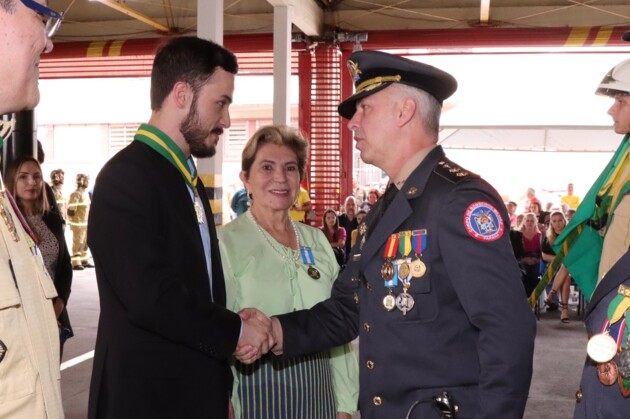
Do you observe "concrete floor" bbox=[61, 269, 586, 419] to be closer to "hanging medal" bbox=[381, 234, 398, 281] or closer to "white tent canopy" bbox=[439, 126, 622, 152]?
"hanging medal" bbox=[381, 234, 398, 281]

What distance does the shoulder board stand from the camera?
71.8 inches

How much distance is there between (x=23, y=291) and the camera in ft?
4.30

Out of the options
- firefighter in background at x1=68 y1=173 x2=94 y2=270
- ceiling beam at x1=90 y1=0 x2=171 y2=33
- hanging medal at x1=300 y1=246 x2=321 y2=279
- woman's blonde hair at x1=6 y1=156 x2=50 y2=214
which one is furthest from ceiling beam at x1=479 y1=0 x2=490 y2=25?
hanging medal at x1=300 y1=246 x2=321 y2=279

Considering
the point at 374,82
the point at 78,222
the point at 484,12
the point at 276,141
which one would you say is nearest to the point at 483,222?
the point at 374,82

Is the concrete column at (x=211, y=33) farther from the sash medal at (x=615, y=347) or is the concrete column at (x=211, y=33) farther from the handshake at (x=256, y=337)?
the sash medal at (x=615, y=347)

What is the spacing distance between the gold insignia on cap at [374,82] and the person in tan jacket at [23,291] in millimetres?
915

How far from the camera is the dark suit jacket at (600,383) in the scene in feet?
5.47

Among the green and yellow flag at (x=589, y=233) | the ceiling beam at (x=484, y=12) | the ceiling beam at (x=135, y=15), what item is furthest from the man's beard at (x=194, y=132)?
the ceiling beam at (x=484, y=12)

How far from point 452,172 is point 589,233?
198cm

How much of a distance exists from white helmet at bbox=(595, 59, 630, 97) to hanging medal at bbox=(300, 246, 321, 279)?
1583 mm

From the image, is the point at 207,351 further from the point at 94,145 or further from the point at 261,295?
the point at 94,145

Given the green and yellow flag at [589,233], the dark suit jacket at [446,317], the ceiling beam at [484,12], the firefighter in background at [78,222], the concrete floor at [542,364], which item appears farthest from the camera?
the firefighter in background at [78,222]

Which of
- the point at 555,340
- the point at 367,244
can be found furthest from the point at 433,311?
the point at 555,340

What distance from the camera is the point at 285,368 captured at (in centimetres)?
243
